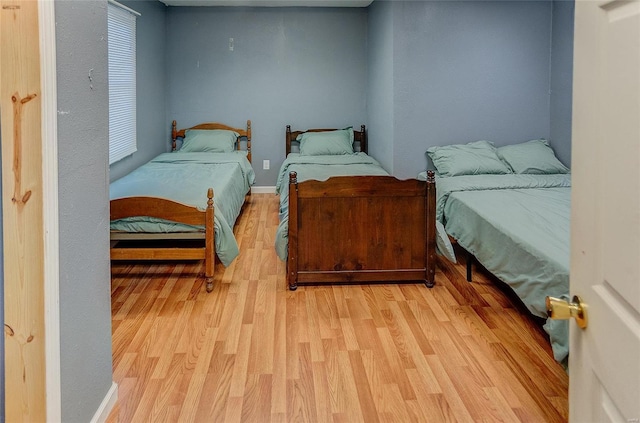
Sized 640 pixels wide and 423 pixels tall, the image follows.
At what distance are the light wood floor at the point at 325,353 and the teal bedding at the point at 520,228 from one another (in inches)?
9.7

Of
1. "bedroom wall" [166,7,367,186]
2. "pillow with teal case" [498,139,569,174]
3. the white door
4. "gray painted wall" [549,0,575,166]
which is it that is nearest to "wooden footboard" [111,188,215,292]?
"pillow with teal case" [498,139,569,174]

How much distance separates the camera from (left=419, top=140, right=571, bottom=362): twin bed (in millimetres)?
2561

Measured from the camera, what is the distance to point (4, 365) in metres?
1.45

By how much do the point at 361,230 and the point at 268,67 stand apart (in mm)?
3539

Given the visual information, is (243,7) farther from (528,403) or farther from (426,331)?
(528,403)

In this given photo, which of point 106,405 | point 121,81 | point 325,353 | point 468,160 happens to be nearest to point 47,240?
point 106,405

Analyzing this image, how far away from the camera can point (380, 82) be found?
5.45 metres

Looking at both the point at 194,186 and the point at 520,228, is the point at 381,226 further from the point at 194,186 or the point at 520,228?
the point at 194,186

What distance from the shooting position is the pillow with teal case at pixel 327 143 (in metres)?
6.12

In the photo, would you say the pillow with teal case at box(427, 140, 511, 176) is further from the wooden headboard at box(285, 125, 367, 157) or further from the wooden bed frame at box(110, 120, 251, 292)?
the wooden bed frame at box(110, 120, 251, 292)

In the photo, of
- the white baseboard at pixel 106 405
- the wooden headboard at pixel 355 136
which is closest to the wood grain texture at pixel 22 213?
the white baseboard at pixel 106 405

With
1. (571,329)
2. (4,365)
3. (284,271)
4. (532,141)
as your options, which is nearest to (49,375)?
(4,365)

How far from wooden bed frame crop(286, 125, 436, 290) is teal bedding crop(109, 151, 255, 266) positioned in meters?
0.47

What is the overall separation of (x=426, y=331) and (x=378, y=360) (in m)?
0.43
